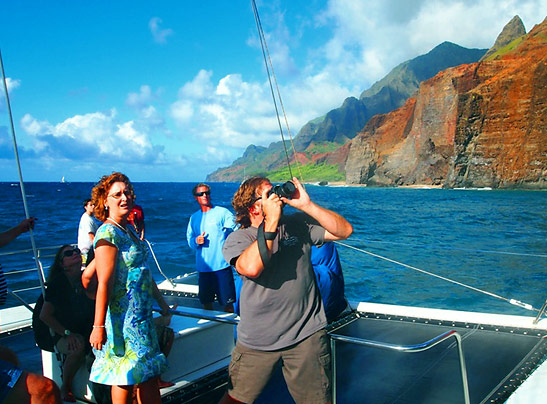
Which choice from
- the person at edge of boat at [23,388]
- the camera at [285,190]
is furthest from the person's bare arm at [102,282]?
the camera at [285,190]

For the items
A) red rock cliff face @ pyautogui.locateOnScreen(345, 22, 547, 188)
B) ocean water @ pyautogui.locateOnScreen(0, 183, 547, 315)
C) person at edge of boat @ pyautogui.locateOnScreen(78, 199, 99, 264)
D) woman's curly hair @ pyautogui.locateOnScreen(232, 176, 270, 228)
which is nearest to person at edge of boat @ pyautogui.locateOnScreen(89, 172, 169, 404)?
woman's curly hair @ pyautogui.locateOnScreen(232, 176, 270, 228)

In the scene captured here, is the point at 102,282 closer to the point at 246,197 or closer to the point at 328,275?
the point at 246,197

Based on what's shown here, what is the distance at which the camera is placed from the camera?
7.36 feet

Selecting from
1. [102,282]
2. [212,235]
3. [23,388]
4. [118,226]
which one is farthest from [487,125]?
[23,388]

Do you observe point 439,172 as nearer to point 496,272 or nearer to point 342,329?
point 496,272

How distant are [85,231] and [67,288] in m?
3.33

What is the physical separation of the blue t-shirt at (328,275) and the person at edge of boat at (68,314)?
2264mm

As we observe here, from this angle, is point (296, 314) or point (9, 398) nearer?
point (9, 398)

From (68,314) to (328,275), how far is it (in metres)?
2.53

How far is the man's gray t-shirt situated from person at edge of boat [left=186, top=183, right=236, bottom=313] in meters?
2.40

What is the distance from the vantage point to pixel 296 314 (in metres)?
2.33

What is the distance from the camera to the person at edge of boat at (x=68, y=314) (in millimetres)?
2938

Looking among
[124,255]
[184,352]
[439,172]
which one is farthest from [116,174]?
[439,172]

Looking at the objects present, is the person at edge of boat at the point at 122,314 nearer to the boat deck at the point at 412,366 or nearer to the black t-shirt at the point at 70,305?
the black t-shirt at the point at 70,305
